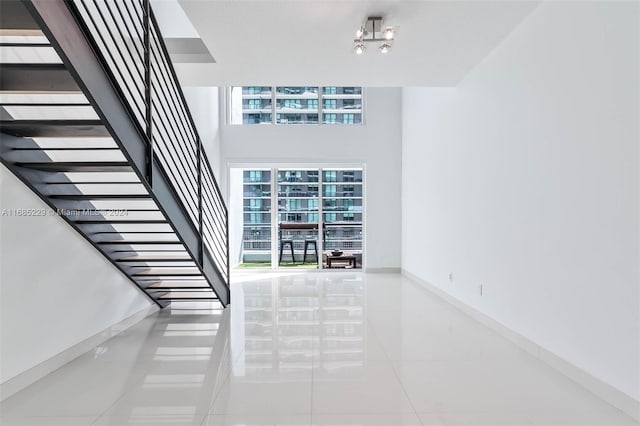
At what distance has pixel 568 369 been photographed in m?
2.85

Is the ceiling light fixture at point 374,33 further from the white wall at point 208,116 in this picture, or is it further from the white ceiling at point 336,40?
the white wall at point 208,116

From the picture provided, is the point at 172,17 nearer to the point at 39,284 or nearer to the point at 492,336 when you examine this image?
the point at 39,284

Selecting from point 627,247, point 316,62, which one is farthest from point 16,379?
point 627,247

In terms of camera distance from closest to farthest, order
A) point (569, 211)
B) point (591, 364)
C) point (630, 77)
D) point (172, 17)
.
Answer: point (630, 77) < point (591, 364) < point (569, 211) < point (172, 17)

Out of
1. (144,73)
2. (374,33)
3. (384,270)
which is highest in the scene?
(374,33)

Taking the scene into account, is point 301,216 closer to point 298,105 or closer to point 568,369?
point 298,105

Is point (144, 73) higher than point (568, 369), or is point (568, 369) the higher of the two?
point (144, 73)

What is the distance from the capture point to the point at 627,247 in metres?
2.32

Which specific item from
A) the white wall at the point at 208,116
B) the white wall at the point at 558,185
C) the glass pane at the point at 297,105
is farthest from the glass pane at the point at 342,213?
the white wall at the point at 558,185

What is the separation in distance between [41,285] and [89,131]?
4.60 ft

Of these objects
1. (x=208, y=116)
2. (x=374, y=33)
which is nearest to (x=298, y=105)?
(x=208, y=116)

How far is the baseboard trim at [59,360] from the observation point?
260 centimetres

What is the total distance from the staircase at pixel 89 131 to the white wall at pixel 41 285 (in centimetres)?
12

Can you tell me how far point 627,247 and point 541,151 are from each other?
1.15 meters
